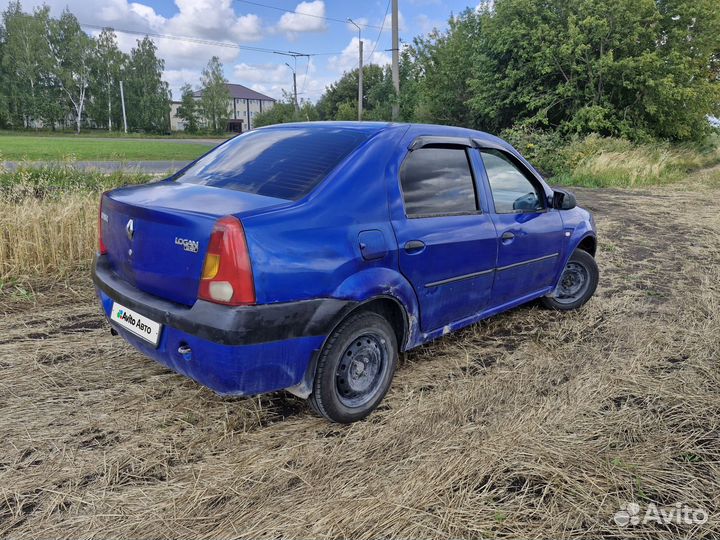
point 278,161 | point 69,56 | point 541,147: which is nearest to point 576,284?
point 278,161

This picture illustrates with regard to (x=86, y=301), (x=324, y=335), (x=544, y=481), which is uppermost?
(x=324, y=335)

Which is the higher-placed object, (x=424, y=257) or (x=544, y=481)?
(x=424, y=257)

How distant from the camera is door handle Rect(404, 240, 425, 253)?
274 centimetres

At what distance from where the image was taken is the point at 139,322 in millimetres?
2498

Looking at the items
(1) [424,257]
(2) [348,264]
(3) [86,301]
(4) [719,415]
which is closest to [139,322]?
(2) [348,264]

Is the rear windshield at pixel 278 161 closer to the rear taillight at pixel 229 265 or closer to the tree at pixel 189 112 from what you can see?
the rear taillight at pixel 229 265

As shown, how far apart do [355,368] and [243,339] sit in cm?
82

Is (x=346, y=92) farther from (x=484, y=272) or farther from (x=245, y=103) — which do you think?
(x=484, y=272)

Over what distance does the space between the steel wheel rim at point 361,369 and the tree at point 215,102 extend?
72.0 metres

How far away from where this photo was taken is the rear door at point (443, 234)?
2816mm

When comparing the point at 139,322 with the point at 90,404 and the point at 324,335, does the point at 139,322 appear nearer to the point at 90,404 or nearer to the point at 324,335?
the point at 90,404

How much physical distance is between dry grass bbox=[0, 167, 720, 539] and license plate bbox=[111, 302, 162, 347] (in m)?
0.54

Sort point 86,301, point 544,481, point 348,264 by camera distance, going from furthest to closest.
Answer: point 86,301 → point 348,264 → point 544,481

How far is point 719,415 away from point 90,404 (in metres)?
3.78
